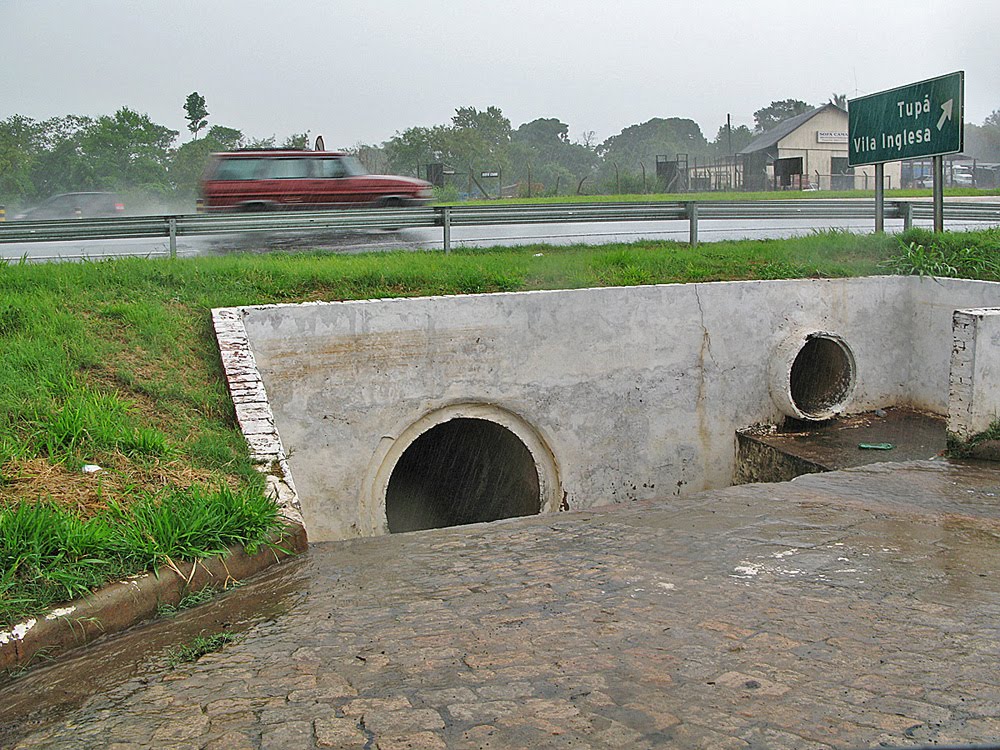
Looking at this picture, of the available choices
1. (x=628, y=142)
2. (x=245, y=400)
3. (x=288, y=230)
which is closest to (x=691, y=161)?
(x=628, y=142)

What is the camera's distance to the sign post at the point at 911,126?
1153 cm

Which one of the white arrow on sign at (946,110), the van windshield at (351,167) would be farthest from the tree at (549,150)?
the white arrow on sign at (946,110)

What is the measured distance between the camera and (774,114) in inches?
2960

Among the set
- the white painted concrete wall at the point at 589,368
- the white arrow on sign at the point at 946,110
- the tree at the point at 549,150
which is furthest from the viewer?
the tree at the point at 549,150

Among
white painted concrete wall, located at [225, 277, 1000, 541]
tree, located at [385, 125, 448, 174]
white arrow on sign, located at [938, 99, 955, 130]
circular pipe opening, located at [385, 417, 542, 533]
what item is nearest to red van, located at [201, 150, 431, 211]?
circular pipe opening, located at [385, 417, 542, 533]

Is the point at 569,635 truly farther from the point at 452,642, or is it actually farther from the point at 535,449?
the point at 535,449

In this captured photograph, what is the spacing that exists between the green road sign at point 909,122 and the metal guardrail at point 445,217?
0.90 meters

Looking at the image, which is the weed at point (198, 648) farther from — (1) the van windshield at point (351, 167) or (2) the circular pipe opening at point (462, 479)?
(1) the van windshield at point (351, 167)

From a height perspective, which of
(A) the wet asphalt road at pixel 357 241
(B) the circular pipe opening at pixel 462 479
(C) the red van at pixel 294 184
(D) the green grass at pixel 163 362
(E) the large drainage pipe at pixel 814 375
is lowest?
(B) the circular pipe opening at pixel 462 479

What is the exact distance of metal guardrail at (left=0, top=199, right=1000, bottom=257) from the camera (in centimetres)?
1100

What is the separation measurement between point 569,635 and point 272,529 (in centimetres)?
197

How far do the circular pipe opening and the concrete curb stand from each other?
5339 mm

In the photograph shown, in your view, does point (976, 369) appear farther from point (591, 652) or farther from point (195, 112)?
point (195, 112)

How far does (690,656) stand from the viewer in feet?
13.4
